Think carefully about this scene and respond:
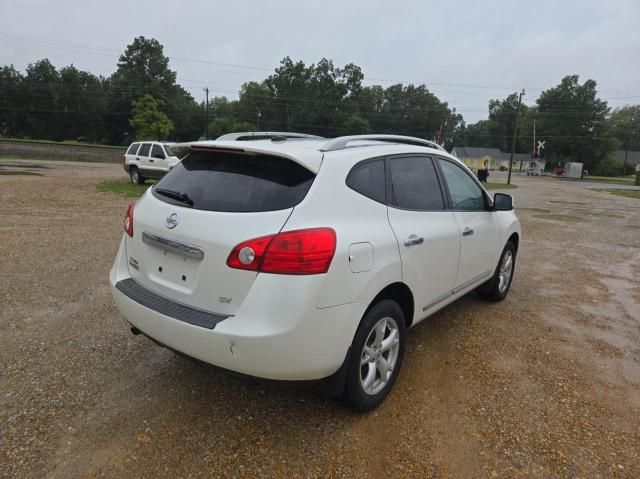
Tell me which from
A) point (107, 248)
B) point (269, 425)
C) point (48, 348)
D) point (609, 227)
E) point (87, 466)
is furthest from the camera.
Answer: point (609, 227)

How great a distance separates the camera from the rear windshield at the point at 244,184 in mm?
2361

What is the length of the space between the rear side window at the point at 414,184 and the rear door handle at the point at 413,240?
0.22 m

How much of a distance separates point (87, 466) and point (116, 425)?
34cm

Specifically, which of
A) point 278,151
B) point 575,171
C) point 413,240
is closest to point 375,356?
point 413,240

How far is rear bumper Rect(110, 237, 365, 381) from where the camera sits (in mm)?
2150

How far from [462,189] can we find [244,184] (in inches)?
89.5

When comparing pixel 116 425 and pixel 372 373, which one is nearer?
pixel 116 425

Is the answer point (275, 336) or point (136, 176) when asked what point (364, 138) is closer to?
point (275, 336)

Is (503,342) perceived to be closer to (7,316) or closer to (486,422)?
(486,422)

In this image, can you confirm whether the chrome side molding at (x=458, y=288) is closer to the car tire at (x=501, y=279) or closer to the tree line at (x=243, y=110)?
the car tire at (x=501, y=279)

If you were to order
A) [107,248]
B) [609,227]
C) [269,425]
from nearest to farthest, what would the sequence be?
[269,425] → [107,248] → [609,227]

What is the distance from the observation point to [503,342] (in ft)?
12.9

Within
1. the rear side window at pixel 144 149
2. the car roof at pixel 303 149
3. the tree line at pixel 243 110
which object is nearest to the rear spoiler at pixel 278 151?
the car roof at pixel 303 149

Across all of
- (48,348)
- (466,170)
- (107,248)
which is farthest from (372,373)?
(107,248)
